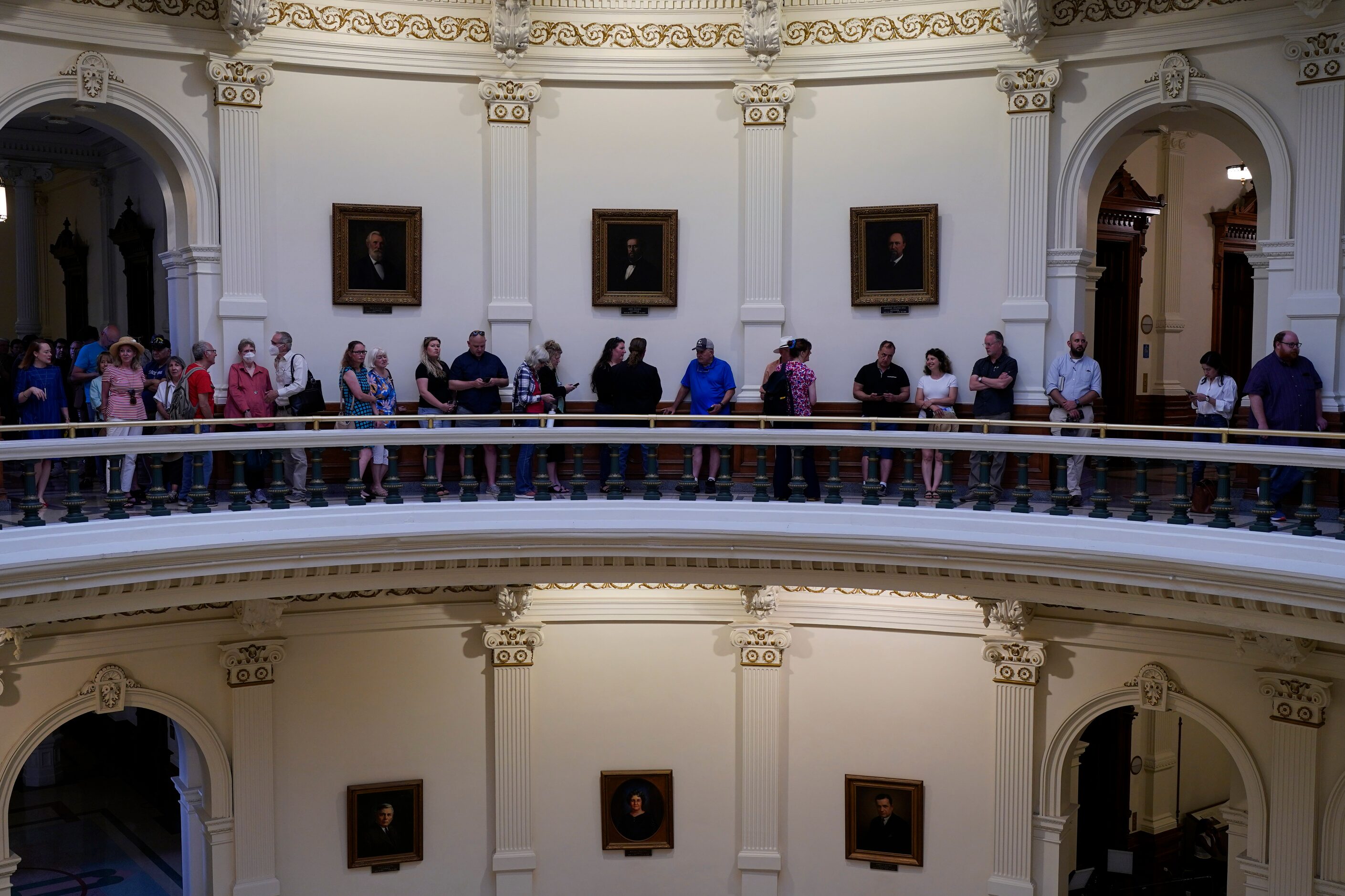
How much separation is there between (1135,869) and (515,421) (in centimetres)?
951

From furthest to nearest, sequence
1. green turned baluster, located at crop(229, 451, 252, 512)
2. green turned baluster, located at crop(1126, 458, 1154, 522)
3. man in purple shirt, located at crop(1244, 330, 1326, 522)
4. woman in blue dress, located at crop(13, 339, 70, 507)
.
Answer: woman in blue dress, located at crop(13, 339, 70, 507), man in purple shirt, located at crop(1244, 330, 1326, 522), green turned baluster, located at crop(229, 451, 252, 512), green turned baluster, located at crop(1126, 458, 1154, 522)

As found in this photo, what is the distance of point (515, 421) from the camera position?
12.4 meters

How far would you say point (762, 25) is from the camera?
12.9 metres

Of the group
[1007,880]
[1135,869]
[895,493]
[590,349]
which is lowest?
[1135,869]

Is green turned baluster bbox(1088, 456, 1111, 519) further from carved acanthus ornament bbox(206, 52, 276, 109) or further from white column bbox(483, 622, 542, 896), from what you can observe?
carved acanthus ornament bbox(206, 52, 276, 109)

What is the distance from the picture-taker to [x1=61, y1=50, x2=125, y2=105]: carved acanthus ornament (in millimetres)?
11805

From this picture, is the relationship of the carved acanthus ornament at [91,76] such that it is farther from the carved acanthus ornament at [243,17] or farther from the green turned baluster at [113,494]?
the green turned baluster at [113,494]

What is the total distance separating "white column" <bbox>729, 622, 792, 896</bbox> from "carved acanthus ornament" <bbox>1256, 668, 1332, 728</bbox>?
14.4 ft

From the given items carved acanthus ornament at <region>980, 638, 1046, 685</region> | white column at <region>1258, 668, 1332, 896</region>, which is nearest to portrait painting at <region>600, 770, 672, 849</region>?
carved acanthus ornament at <region>980, 638, 1046, 685</region>

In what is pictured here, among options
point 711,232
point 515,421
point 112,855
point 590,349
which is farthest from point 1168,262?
point 112,855

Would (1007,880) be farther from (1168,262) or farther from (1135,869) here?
(1168,262)

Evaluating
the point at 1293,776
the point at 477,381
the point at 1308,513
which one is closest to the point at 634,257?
the point at 477,381

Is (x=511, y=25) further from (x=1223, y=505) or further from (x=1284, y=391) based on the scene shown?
(x=1223, y=505)

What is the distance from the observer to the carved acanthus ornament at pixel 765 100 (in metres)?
13.2
